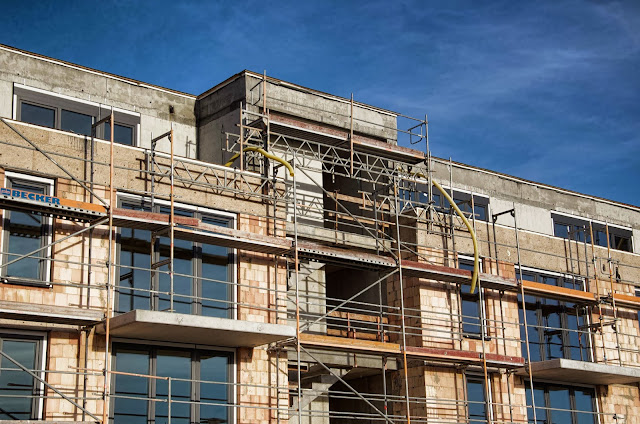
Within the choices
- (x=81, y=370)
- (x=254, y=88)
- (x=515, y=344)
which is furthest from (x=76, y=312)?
(x=515, y=344)

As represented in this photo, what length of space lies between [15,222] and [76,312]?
2397 mm

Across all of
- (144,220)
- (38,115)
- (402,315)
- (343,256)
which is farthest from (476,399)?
(38,115)

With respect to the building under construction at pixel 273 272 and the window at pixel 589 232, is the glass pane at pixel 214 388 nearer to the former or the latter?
the building under construction at pixel 273 272

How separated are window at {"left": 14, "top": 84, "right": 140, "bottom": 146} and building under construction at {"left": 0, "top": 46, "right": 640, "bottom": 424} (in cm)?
5

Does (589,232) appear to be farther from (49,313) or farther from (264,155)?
(49,313)

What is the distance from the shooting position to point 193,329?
19.9 meters

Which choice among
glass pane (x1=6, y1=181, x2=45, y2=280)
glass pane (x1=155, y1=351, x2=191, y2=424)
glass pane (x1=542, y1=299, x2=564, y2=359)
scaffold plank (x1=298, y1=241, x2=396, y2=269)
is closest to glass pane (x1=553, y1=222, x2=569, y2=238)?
glass pane (x1=542, y1=299, x2=564, y2=359)

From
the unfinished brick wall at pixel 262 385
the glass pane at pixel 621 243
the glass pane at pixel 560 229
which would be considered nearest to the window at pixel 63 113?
the unfinished brick wall at pixel 262 385

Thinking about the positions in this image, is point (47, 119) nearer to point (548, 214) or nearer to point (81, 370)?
point (81, 370)

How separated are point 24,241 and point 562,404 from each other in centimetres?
1675

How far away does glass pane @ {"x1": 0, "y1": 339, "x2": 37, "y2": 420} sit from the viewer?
1828 centimetres

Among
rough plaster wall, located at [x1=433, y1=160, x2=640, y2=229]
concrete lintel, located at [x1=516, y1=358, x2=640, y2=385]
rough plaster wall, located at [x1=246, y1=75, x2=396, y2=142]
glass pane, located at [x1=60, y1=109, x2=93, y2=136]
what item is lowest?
concrete lintel, located at [x1=516, y1=358, x2=640, y2=385]

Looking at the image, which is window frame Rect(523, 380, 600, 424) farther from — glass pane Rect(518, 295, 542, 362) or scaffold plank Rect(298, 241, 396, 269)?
scaffold plank Rect(298, 241, 396, 269)

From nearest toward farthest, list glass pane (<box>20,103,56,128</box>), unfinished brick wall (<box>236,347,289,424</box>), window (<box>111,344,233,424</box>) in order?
window (<box>111,344,233,424</box>)
unfinished brick wall (<box>236,347,289,424</box>)
glass pane (<box>20,103,56,128</box>)
